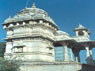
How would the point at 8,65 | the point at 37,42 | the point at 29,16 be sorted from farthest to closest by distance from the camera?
the point at 29,16
the point at 37,42
the point at 8,65

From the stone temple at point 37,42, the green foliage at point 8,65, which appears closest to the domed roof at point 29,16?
the stone temple at point 37,42

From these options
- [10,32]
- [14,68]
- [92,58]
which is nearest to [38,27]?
[10,32]

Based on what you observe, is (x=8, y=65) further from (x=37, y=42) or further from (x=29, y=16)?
(x=29, y=16)

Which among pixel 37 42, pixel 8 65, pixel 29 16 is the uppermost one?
pixel 29 16

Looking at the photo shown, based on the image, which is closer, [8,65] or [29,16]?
[8,65]

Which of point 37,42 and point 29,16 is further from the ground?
point 29,16

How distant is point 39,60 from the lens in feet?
58.6

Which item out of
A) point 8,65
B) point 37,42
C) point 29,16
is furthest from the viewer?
point 29,16

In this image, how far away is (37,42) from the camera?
18.9 meters

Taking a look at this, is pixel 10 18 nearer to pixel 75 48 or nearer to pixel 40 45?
pixel 40 45

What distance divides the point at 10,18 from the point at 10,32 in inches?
95.4

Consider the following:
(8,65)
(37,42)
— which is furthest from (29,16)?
(8,65)

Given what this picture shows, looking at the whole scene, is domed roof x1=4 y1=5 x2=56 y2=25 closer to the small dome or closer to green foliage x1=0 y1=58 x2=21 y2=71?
the small dome

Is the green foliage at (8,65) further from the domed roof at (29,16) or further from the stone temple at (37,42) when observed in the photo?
the domed roof at (29,16)
